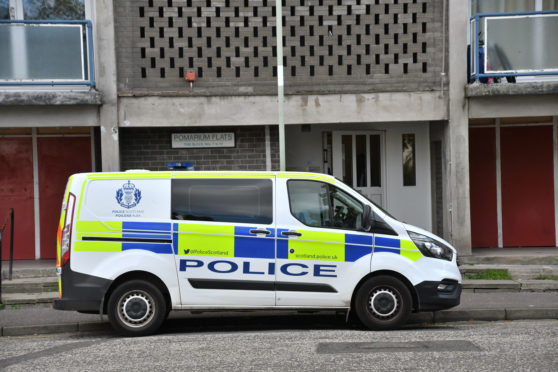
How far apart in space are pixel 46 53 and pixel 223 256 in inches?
243

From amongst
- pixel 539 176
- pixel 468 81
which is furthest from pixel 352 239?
pixel 539 176

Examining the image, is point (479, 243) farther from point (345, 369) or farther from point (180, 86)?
point (345, 369)

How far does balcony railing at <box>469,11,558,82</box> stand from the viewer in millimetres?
13453

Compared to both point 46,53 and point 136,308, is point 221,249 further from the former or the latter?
point 46,53

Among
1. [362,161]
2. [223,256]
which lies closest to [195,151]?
[362,161]

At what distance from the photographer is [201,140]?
14.1 m

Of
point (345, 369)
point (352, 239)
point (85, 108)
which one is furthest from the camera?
point (85, 108)

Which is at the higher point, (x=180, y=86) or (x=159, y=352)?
(x=180, y=86)

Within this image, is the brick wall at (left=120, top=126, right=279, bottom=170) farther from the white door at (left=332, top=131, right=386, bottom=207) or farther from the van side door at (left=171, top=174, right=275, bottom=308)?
the van side door at (left=171, top=174, right=275, bottom=308)

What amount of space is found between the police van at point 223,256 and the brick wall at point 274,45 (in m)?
4.91

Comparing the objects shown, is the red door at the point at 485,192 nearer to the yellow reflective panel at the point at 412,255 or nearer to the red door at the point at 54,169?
the yellow reflective panel at the point at 412,255

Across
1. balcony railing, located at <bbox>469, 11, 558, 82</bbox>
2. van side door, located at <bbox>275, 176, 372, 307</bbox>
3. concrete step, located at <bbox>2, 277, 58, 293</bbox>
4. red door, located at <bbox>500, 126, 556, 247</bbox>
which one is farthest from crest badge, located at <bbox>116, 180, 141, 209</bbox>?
red door, located at <bbox>500, 126, 556, 247</bbox>

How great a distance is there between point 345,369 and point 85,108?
7.97 m

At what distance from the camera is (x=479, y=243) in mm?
14953
